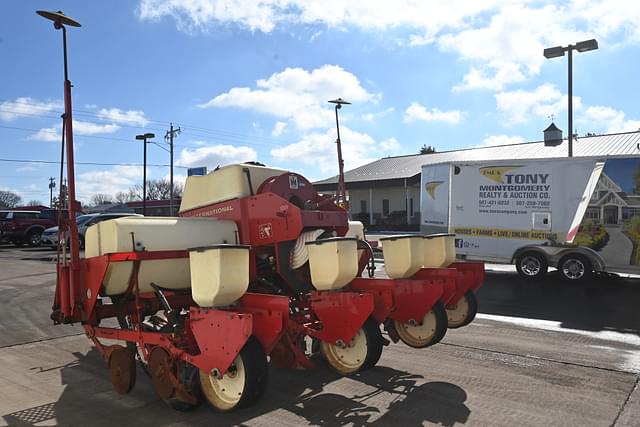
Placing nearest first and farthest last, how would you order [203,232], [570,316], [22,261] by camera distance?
[203,232] < [570,316] < [22,261]

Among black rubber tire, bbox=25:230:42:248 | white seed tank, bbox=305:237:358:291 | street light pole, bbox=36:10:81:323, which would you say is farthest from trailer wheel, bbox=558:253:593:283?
black rubber tire, bbox=25:230:42:248

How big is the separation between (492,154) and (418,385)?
30.9 m

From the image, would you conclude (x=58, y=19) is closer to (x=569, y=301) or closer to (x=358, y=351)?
(x=358, y=351)

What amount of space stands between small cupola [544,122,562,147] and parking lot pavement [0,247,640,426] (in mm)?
27574

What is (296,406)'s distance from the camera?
4.63 meters

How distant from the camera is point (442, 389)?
4957mm

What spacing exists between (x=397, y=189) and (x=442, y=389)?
32640 mm

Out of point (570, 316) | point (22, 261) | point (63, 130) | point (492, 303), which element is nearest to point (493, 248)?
point (492, 303)

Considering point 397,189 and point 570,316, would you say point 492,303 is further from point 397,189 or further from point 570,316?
point 397,189

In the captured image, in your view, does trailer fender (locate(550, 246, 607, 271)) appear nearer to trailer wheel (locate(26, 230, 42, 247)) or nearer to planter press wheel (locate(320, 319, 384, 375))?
planter press wheel (locate(320, 319, 384, 375))

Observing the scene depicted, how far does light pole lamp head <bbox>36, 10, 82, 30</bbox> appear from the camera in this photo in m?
5.40

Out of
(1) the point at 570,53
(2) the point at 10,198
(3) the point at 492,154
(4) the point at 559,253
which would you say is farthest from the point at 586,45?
(2) the point at 10,198

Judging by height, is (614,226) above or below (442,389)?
above

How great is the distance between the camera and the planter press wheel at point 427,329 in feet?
18.1
